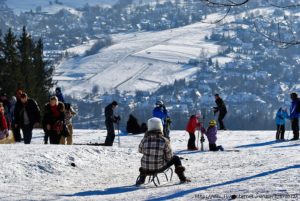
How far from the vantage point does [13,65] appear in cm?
4997

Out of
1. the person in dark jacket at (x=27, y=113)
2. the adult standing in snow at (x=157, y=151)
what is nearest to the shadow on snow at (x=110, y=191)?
the adult standing in snow at (x=157, y=151)

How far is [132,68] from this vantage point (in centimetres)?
16488

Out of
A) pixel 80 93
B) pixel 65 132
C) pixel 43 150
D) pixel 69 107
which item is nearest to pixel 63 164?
pixel 43 150

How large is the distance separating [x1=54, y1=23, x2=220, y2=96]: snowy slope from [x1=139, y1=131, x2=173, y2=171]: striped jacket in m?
135

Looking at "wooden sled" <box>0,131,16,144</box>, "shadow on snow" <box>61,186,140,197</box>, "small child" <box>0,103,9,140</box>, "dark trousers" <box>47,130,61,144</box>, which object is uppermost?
"small child" <box>0,103,9,140</box>

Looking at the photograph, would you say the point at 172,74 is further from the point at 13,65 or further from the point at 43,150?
the point at 43,150

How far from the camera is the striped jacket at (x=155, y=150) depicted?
40.0 feet

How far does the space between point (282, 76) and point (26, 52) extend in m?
133

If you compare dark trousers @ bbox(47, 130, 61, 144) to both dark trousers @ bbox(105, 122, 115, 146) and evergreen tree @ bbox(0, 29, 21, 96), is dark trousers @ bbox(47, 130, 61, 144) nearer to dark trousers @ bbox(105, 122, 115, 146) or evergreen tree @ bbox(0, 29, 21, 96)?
dark trousers @ bbox(105, 122, 115, 146)

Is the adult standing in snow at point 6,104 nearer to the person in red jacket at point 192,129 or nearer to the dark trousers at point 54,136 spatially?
the dark trousers at point 54,136

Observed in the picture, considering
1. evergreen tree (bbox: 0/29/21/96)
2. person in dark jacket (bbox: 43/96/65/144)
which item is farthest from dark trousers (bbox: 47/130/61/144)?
evergreen tree (bbox: 0/29/21/96)

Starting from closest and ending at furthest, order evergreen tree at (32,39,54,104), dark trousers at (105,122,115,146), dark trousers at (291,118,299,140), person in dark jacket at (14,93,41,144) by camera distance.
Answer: person in dark jacket at (14,93,41,144) → dark trousers at (105,122,115,146) → dark trousers at (291,118,299,140) → evergreen tree at (32,39,54,104)

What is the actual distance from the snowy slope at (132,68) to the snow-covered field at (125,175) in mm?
130223

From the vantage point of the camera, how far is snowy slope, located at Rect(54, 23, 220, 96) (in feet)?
511
